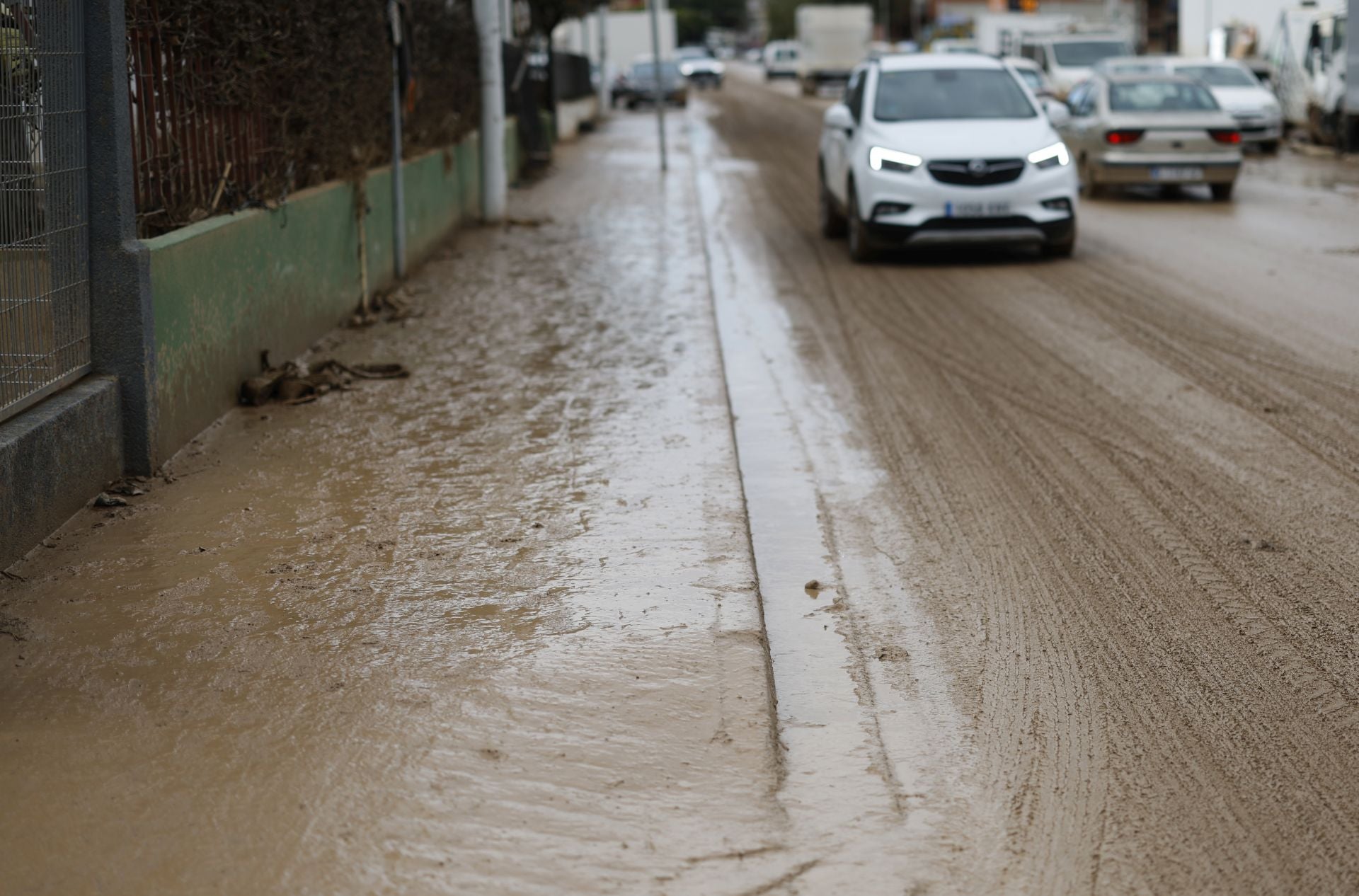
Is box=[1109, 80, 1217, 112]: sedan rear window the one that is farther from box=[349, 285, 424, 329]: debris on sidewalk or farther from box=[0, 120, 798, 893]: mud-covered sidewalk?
box=[0, 120, 798, 893]: mud-covered sidewalk

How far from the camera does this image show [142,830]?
3891 mm

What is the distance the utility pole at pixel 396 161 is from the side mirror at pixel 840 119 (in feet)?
13.1

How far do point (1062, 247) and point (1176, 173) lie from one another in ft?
19.5

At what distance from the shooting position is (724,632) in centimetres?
527

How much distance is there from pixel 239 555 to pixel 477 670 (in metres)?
1.58

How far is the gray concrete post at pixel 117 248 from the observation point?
6848mm

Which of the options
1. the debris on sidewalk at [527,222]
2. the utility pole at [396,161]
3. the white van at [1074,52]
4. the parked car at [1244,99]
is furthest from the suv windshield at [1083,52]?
the utility pole at [396,161]

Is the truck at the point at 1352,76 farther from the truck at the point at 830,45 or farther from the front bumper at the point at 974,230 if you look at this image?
the truck at the point at 830,45

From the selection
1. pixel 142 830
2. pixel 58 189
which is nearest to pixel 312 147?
pixel 58 189

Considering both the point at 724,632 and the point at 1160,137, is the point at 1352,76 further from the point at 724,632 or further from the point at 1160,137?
the point at 724,632

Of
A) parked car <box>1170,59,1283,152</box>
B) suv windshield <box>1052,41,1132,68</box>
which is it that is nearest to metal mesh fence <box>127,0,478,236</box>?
parked car <box>1170,59,1283,152</box>

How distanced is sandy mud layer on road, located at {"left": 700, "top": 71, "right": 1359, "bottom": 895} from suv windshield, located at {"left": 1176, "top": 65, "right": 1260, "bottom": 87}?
17221 mm

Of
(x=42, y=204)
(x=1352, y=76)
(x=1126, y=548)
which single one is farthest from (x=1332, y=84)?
(x=42, y=204)

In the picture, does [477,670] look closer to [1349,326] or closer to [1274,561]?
[1274,561]
